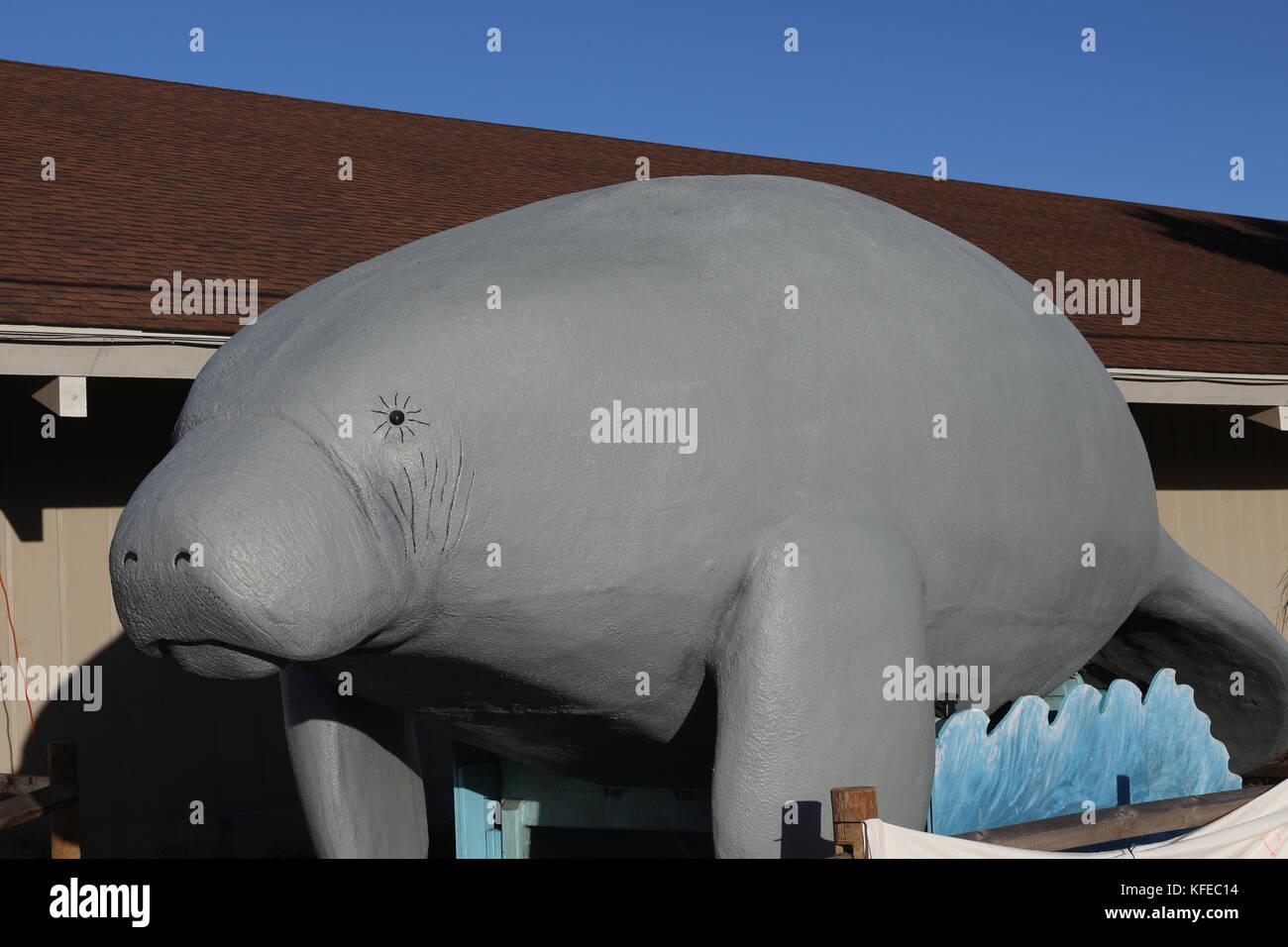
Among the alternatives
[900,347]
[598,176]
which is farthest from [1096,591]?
[598,176]

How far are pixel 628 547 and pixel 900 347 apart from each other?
105 centimetres

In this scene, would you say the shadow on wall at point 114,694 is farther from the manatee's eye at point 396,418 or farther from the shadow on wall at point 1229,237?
the shadow on wall at point 1229,237

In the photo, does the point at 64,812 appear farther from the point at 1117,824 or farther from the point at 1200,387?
the point at 1200,387

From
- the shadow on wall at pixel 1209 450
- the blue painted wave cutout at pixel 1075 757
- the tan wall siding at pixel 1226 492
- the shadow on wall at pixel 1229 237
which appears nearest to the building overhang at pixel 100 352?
the blue painted wave cutout at pixel 1075 757

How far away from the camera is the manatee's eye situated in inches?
132

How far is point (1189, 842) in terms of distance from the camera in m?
3.64

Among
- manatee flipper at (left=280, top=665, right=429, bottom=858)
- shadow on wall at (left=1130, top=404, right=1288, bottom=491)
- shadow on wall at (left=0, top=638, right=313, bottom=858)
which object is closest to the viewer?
manatee flipper at (left=280, top=665, right=429, bottom=858)

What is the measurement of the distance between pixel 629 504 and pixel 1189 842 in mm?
1644

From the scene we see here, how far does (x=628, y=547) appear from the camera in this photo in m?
3.59

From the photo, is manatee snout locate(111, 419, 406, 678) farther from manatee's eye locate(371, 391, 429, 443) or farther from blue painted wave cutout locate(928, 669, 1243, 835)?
blue painted wave cutout locate(928, 669, 1243, 835)

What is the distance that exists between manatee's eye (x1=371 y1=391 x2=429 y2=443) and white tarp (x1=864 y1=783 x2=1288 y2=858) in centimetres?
138

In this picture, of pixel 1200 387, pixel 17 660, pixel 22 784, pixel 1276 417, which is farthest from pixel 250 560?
pixel 1276 417

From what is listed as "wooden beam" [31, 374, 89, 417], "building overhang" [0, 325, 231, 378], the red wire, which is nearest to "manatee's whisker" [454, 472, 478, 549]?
"building overhang" [0, 325, 231, 378]
